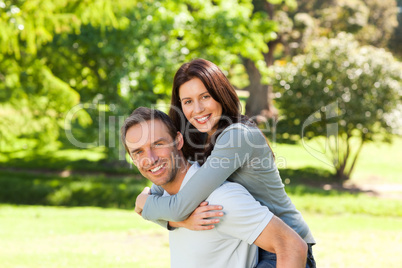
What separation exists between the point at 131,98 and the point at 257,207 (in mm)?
12824

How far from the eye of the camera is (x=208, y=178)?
227 centimetres

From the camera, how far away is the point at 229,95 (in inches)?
113

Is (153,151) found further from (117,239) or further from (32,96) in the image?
(32,96)

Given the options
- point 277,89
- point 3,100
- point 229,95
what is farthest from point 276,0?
point 229,95

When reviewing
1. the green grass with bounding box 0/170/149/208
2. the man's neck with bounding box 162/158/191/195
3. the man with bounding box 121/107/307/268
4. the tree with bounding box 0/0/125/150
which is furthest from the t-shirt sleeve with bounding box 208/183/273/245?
the green grass with bounding box 0/170/149/208

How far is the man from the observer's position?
6.85 ft

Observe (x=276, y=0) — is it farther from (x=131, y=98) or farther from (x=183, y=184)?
(x=183, y=184)

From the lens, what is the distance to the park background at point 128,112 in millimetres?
8516

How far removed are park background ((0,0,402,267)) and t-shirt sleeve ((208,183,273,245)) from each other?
187 inches

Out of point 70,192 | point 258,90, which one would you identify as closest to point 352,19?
point 258,90

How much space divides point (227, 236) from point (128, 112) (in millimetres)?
12755

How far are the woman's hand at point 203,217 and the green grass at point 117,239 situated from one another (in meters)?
4.62

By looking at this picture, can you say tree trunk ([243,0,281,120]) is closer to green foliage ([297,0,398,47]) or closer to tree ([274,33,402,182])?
green foliage ([297,0,398,47])

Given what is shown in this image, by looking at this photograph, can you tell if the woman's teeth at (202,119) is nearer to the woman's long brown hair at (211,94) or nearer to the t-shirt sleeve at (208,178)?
the woman's long brown hair at (211,94)
